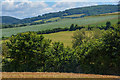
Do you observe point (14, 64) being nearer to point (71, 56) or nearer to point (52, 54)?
point (52, 54)

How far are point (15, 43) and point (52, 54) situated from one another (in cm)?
887

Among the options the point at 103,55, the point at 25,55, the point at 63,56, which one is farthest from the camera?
the point at 25,55

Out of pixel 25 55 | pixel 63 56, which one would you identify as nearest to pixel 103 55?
pixel 63 56

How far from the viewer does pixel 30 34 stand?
98.4 ft

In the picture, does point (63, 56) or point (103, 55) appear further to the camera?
point (63, 56)

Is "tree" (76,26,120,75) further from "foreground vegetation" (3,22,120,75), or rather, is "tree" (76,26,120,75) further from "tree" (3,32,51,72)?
"tree" (3,32,51,72)

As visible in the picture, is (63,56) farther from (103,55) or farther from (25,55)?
(25,55)

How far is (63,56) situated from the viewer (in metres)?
27.7

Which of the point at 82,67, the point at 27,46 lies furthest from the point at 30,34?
the point at 82,67

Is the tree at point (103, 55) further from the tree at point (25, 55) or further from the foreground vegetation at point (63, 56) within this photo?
the tree at point (25, 55)

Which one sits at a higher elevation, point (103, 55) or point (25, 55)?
point (103, 55)

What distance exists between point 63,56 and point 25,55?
28.1ft

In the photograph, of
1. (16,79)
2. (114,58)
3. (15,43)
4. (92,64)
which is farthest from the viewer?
(15,43)

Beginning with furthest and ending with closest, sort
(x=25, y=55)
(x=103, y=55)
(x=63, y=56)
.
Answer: (x=25, y=55) < (x=63, y=56) < (x=103, y=55)
